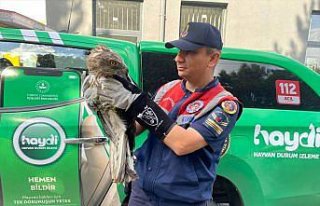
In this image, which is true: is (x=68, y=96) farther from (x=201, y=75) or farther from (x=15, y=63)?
(x=201, y=75)

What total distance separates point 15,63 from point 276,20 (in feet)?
20.7

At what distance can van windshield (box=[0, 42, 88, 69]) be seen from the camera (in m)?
2.06

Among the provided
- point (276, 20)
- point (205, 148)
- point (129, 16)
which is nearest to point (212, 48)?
point (205, 148)

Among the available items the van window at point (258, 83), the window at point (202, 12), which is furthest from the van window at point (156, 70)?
the window at point (202, 12)

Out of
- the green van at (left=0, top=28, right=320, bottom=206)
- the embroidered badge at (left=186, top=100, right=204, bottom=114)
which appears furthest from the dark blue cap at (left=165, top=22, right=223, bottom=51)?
the green van at (left=0, top=28, right=320, bottom=206)

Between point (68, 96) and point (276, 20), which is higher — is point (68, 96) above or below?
below

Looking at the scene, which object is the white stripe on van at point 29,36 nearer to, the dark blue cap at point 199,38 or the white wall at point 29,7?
the dark blue cap at point 199,38

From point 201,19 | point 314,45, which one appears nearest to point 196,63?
point 201,19

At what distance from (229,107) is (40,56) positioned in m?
1.36

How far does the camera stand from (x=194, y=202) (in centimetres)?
135

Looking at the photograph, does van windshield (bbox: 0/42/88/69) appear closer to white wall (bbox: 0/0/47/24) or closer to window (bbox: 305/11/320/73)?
white wall (bbox: 0/0/47/24)

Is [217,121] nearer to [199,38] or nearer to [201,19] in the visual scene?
[199,38]

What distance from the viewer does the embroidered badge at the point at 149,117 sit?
1199 mm

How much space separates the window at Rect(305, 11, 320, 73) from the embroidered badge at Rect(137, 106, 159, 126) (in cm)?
718
